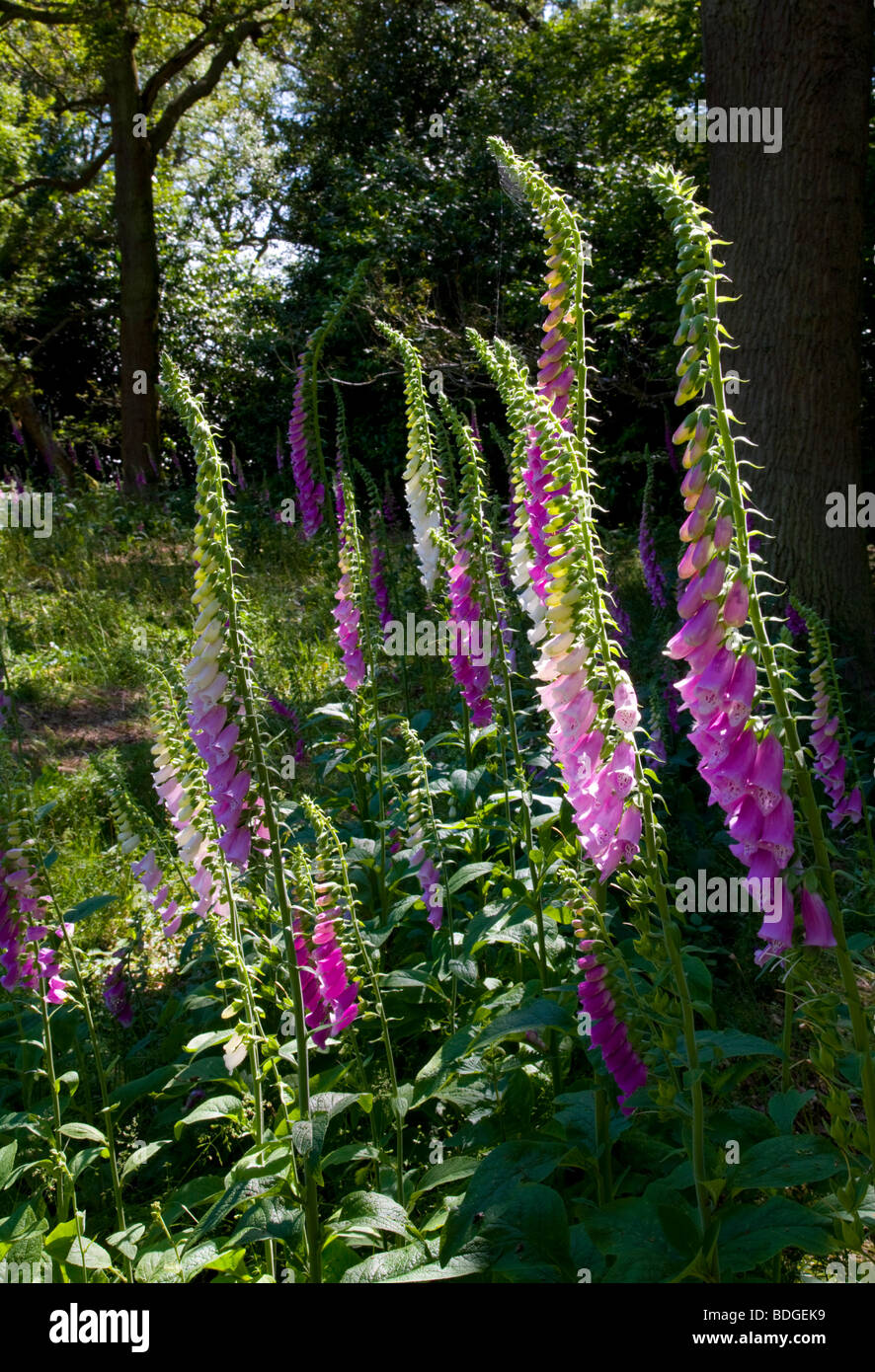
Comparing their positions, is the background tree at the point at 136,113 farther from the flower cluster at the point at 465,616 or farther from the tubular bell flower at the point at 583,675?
the tubular bell flower at the point at 583,675

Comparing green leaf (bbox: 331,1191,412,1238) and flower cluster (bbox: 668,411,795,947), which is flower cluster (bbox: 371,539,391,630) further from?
flower cluster (bbox: 668,411,795,947)

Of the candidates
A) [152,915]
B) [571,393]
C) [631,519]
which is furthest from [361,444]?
[571,393]

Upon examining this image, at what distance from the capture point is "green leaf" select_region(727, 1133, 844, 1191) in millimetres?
1717

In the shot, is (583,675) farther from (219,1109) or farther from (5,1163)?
(5,1163)

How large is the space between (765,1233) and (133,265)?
1347 cm

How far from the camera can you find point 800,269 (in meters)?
5.30

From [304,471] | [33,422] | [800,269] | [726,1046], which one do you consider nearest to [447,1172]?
[726,1046]

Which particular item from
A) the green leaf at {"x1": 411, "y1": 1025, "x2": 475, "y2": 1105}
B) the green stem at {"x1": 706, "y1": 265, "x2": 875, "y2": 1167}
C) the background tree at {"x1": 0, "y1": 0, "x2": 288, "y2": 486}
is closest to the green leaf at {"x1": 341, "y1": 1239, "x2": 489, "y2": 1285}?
the green leaf at {"x1": 411, "y1": 1025, "x2": 475, "y2": 1105}

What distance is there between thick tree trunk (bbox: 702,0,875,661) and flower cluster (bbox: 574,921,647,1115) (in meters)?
3.93

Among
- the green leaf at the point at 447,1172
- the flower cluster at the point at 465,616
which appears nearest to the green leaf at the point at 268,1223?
the green leaf at the point at 447,1172

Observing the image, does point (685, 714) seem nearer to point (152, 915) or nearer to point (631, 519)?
point (152, 915)

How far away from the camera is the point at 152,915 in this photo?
4.73m

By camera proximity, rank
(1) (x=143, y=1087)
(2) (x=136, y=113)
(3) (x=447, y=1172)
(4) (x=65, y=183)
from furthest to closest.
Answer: (4) (x=65, y=183)
(2) (x=136, y=113)
(1) (x=143, y=1087)
(3) (x=447, y=1172)

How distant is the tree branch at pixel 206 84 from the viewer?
12.7 meters
